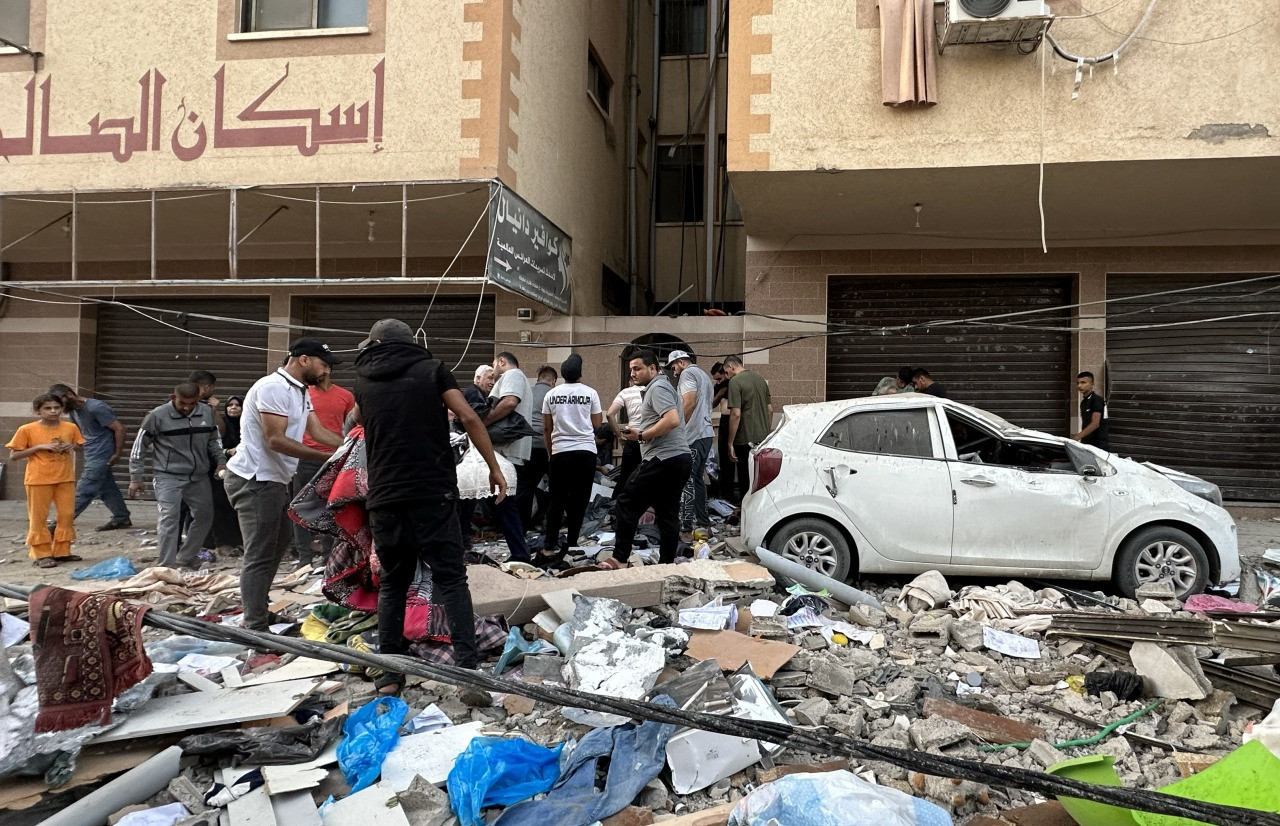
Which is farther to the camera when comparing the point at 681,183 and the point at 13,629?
the point at 681,183

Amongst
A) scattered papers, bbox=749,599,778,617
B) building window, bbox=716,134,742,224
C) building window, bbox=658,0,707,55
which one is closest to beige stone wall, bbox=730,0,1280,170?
scattered papers, bbox=749,599,778,617

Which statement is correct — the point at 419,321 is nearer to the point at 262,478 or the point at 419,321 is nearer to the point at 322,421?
the point at 322,421

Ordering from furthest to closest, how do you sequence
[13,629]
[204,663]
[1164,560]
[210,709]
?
[1164,560]
[204,663]
[13,629]
[210,709]

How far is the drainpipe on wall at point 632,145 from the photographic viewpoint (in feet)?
45.0

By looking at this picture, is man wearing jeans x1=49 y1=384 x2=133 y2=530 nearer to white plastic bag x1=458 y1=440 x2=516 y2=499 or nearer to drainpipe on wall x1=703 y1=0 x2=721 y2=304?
white plastic bag x1=458 y1=440 x2=516 y2=499

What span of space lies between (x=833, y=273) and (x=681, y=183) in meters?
5.00

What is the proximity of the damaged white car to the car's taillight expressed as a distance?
11 millimetres

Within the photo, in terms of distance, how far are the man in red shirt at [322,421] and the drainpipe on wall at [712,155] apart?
23.8 ft

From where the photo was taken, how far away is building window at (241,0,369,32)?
8930 mm

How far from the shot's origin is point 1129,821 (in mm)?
2412

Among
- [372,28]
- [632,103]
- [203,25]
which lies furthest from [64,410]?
[632,103]

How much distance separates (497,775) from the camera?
9.98ft

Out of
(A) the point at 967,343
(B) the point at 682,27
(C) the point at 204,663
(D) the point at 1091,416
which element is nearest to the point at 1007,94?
(D) the point at 1091,416

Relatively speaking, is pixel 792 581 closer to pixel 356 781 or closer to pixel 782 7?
pixel 356 781
